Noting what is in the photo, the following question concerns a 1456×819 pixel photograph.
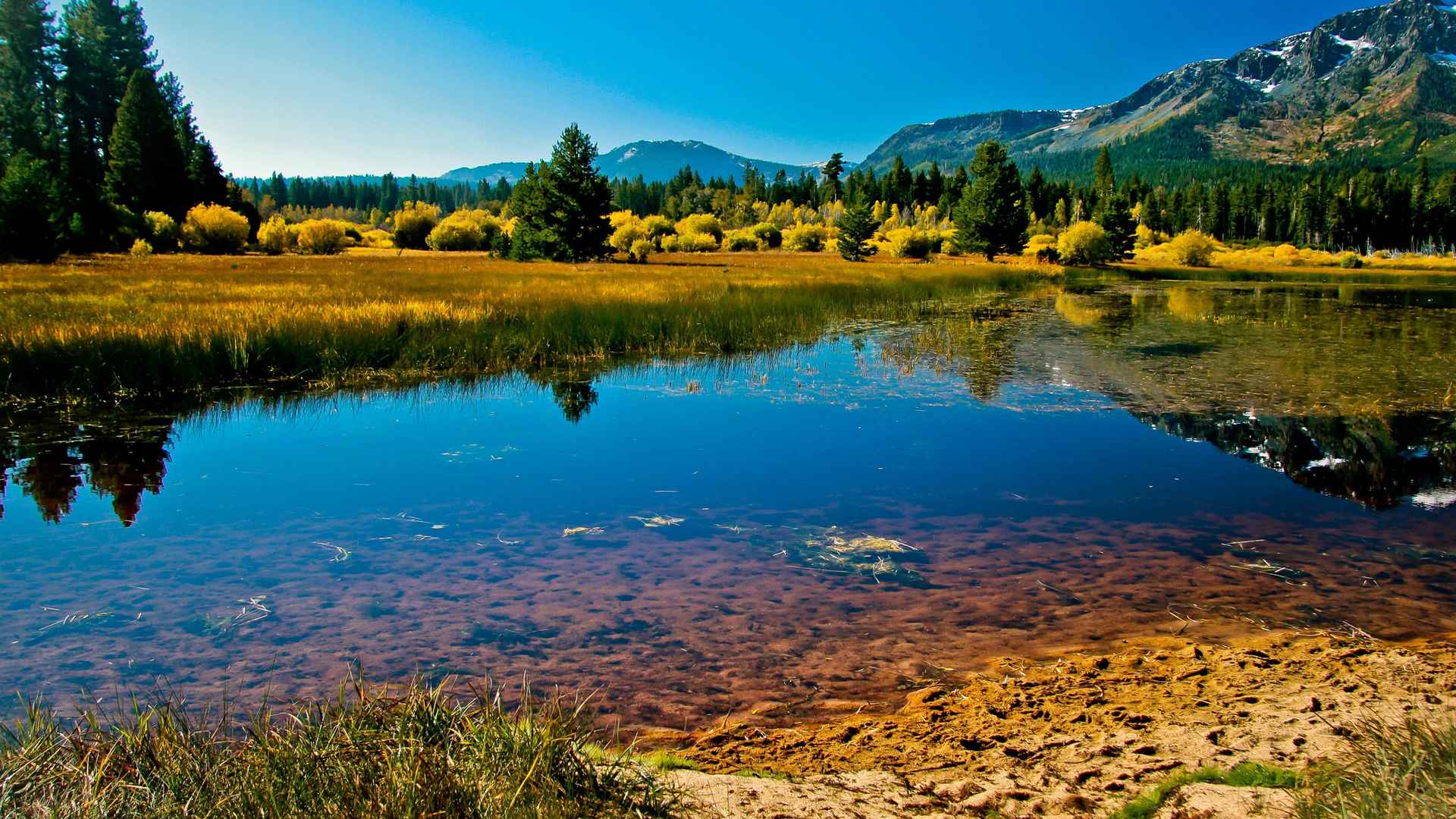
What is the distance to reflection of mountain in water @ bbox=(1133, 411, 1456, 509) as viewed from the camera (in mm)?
7141

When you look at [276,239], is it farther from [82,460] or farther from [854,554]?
[854,554]

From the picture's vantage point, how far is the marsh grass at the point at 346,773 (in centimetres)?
213

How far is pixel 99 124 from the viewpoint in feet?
174

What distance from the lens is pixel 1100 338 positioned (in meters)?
18.1

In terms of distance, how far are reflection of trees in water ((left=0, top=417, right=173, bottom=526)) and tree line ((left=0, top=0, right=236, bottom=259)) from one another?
34.3 m

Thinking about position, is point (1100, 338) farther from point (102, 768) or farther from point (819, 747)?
point (102, 768)

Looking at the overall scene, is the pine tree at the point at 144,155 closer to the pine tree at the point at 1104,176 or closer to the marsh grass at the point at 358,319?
the marsh grass at the point at 358,319

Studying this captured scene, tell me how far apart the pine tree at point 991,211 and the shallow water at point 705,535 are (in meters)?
42.5

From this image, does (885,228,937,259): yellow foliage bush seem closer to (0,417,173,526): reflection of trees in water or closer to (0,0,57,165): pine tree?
(0,417,173,526): reflection of trees in water

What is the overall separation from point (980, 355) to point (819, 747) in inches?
530

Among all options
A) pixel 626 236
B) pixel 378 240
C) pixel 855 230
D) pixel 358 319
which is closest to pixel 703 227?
pixel 626 236

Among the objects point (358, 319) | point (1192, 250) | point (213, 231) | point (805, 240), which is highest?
point (805, 240)

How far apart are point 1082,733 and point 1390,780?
119 cm

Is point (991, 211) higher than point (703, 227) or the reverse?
the reverse
